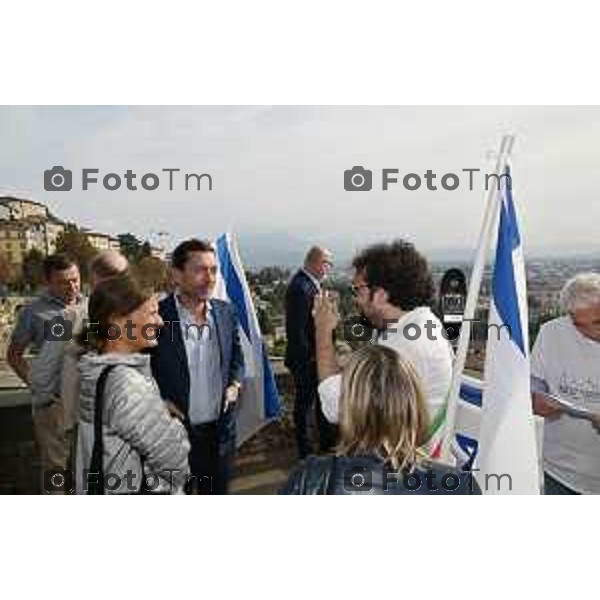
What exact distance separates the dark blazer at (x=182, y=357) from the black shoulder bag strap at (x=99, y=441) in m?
0.39

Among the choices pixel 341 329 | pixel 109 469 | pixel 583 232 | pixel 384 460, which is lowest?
pixel 109 469

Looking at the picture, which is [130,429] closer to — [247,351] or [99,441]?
[99,441]

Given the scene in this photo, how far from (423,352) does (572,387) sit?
0.62 metres

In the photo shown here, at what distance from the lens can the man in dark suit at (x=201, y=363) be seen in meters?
3.67

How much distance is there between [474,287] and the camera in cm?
360

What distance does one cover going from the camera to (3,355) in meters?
3.70

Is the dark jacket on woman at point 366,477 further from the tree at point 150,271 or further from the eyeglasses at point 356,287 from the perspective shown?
the tree at point 150,271

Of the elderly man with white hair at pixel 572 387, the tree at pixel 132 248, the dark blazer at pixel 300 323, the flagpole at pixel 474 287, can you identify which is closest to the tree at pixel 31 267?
the tree at pixel 132 248

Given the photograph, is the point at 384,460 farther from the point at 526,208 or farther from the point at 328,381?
the point at 526,208

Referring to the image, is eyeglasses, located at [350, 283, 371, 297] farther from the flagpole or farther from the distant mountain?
the flagpole

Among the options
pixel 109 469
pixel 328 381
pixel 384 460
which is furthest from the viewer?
pixel 328 381

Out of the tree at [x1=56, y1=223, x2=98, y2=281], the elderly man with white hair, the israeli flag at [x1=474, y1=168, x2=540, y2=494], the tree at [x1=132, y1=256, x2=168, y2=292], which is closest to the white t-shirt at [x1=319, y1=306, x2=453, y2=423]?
the israeli flag at [x1=474, y1=168, x2=540, y2=494]
